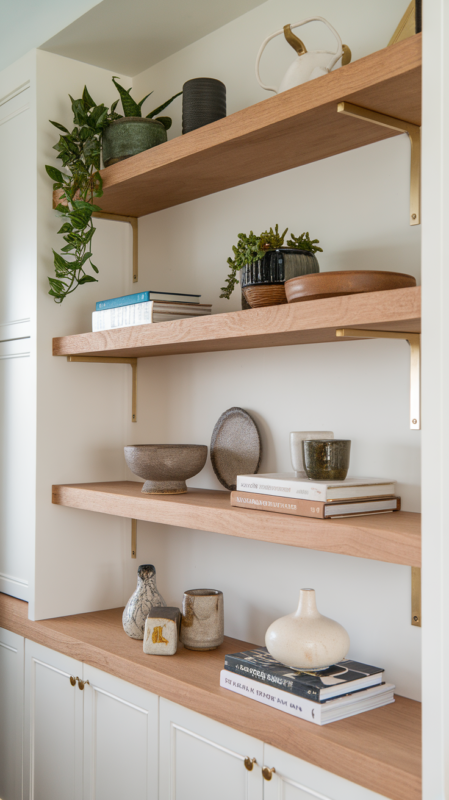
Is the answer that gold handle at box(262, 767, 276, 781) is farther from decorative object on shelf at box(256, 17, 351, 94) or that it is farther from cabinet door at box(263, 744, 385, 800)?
decorative object on shelf at box(256, 17, 351, 94)

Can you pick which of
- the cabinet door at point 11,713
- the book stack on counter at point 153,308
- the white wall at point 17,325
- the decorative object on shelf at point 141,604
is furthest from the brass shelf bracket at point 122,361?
the cabinet door at point 11,713

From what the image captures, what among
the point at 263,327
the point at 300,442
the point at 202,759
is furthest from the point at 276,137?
the point at 202,759

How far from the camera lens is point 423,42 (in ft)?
3.70

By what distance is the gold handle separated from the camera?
4.39 feet

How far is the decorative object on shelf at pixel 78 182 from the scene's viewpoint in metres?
2.02

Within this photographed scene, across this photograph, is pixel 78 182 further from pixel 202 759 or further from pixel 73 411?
pixel 202 759

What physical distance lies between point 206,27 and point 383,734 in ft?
5.98

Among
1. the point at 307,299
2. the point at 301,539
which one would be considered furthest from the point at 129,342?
the point at 301,539

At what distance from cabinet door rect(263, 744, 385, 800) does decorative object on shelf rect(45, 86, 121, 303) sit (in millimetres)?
1361

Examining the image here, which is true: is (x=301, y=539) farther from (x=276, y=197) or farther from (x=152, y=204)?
(x=152, y=204)

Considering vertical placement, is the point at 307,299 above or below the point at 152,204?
below

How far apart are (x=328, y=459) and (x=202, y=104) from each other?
93 centimetres

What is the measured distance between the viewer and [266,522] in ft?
4.62

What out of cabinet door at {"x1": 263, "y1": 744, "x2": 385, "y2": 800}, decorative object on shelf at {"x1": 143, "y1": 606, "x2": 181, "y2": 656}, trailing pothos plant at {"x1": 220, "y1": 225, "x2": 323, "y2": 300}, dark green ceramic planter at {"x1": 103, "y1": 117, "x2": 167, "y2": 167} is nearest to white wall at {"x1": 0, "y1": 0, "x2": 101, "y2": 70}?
dark green ceramic planter at {"x1": 103, "y1": 117, "x2": 167, "y2": 167}
